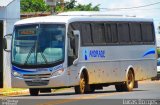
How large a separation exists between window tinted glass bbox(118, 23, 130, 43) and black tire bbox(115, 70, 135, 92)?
160 centimetres

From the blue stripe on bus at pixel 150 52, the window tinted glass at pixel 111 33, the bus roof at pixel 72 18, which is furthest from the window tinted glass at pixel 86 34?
the blue stripe on bus at pixel 150 52

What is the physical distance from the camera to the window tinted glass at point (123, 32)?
110 ft

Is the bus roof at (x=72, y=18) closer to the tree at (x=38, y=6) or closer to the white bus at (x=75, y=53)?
the white bus at (x=75, y=53)

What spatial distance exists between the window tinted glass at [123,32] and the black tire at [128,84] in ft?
5.24

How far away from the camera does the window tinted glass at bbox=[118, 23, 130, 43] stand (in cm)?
3350

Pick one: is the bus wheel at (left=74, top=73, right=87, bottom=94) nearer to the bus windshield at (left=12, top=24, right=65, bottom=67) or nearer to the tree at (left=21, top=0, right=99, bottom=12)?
the bus windshield at (left=12, top=24, right=65, bottom=67)

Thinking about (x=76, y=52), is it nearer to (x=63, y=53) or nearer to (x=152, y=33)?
(x=63, y=53)

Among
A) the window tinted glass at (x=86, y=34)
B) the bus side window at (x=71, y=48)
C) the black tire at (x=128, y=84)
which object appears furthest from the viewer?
the black tire at (x=128, y=84)

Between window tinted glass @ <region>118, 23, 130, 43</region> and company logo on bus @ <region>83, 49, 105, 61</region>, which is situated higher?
window tinted glass @ <region>118, 23, 130, 43</region>

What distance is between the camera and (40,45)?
29062 mm

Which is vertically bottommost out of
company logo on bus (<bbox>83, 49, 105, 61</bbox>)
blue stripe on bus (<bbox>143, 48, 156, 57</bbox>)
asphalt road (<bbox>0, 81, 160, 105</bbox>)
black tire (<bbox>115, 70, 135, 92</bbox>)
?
asphalt road (<bbox>0, 81, 160, 105</bbox>)

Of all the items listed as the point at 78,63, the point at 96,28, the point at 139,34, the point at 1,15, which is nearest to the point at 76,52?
the point at 78,63

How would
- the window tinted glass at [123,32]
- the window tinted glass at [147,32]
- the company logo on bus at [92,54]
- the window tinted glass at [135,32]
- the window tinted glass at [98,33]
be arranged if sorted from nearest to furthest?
1. the company logo on bus at [92,54]
2. the window tinted glass at [98,33]
3. the window tinted glass at [123,32]
4. the window tinted glass at [135,32]
5. the window tinted glass at [147,32]

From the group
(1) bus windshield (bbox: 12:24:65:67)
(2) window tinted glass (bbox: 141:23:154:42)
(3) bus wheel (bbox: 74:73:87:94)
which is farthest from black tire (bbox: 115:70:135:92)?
(1) bus windshield (bbox: 12:24:65:67)
